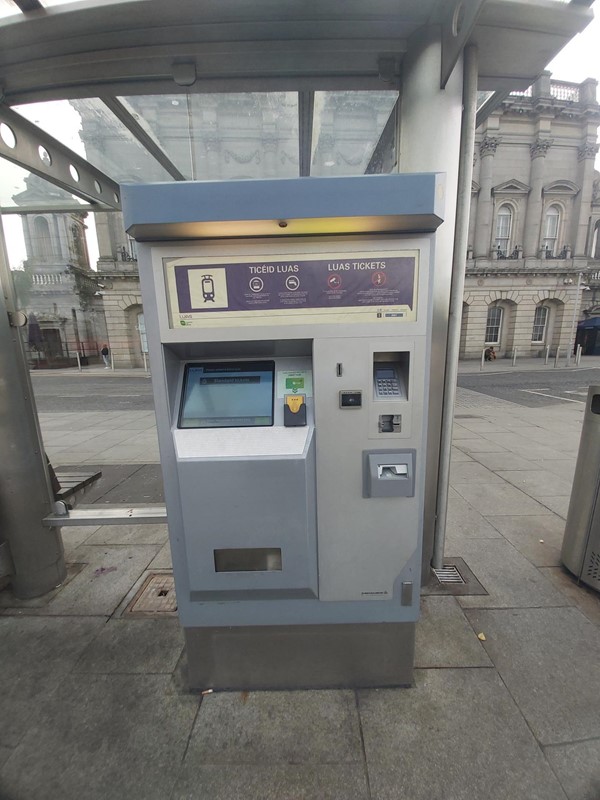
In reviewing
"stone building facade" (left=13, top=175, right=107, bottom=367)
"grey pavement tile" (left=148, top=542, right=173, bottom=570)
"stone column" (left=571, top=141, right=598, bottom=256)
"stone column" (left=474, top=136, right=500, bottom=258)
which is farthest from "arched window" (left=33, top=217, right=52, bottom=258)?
"stone column" (left=571, top=141, right=598, bottom=256)

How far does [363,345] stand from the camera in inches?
61.3

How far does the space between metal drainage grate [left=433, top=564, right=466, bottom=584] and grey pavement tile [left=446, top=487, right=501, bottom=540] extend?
0.51 metres

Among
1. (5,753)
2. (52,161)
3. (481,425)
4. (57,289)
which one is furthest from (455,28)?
(57,289)

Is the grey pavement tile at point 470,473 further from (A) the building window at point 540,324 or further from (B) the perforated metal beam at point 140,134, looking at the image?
(A) the building window at point 540,324

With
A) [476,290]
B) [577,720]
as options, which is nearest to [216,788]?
[577,720]

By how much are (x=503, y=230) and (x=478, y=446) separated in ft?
68.6

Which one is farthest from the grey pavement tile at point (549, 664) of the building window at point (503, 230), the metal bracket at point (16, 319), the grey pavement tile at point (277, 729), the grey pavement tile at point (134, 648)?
the building window at point (503, 230)

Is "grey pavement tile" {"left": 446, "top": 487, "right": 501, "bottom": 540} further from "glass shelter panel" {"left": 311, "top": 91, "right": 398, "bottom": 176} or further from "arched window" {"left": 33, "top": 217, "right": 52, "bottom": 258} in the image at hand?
"arched window" {"left": 33, "top": 217, "right": 52, "bottom": 258}

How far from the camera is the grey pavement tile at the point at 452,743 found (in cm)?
147

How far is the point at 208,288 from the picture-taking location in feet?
5.05

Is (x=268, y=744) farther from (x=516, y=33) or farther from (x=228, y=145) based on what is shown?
(x=228, y=145)

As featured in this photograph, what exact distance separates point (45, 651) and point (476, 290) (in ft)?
77.2

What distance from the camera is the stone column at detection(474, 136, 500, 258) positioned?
790 inches

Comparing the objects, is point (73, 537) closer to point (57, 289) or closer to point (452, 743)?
point (452, 743)
